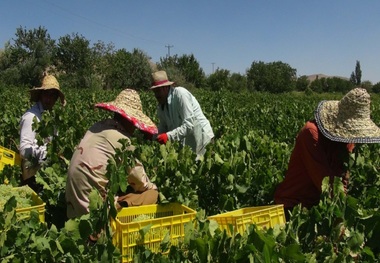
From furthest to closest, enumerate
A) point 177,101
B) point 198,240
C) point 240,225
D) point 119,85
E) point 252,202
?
point 119,85, point 177,101, point 252,202, point 240,225, point 198,240

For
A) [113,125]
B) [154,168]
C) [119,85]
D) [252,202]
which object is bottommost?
[252,202]

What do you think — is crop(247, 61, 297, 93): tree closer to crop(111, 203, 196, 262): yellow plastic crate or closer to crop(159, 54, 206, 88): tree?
crop(159, 54, 206, 88): tree

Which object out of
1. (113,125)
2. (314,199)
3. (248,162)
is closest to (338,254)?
(314,199)

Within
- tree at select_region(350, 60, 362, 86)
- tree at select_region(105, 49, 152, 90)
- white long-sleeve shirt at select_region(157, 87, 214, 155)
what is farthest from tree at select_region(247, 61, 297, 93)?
white long-sleeve shirt at select_region(157, 87, 214, 155)

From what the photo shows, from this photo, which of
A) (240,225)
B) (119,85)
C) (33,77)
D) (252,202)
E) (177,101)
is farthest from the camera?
(119,85)

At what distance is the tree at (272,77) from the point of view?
103 m

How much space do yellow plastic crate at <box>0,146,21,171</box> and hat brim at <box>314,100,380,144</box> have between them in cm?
317

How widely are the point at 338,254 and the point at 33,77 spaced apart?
61.2 meters

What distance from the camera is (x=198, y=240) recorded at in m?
2.32

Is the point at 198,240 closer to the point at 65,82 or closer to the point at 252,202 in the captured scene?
the point at 252,202

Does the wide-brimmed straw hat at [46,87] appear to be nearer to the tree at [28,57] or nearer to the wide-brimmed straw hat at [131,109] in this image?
the wide-brimmed straw hat at [131,109]

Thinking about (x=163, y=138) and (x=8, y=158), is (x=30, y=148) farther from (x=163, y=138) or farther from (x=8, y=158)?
(x=163, y=138)

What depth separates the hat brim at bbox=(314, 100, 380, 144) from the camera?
3.24 m

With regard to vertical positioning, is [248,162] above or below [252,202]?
above
